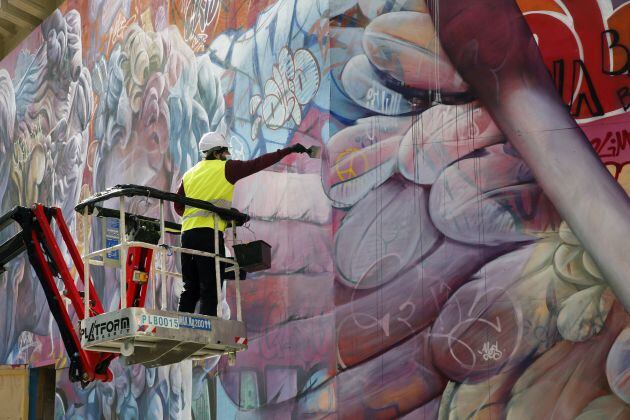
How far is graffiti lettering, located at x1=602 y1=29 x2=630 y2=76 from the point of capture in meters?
11.4

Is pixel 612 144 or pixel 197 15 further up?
pixel 197 15

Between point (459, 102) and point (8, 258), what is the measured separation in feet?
21.2

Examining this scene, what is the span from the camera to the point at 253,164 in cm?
1227

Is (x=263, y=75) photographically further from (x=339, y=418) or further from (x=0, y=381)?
(x=0, y=381)

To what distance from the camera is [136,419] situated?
55.3 feet

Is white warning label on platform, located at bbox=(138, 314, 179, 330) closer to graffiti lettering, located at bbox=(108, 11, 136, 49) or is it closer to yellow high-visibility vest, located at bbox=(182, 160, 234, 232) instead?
yellow high-visibility vest, located at bbox=(182, 160, 234, 232)

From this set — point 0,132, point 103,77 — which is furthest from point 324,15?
point 0,132

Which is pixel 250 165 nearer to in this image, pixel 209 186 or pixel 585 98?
pixel 209 186

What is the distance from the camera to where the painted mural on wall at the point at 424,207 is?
36.8 feet

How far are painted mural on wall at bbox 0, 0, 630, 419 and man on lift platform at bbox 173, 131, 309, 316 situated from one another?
1249mm

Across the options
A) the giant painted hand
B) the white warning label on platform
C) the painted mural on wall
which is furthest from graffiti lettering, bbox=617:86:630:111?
the white warning label on platform

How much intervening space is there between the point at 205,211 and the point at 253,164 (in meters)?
0.82

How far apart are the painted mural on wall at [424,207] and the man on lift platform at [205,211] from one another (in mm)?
1249

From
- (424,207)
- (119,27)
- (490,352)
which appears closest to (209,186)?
(424,207)
